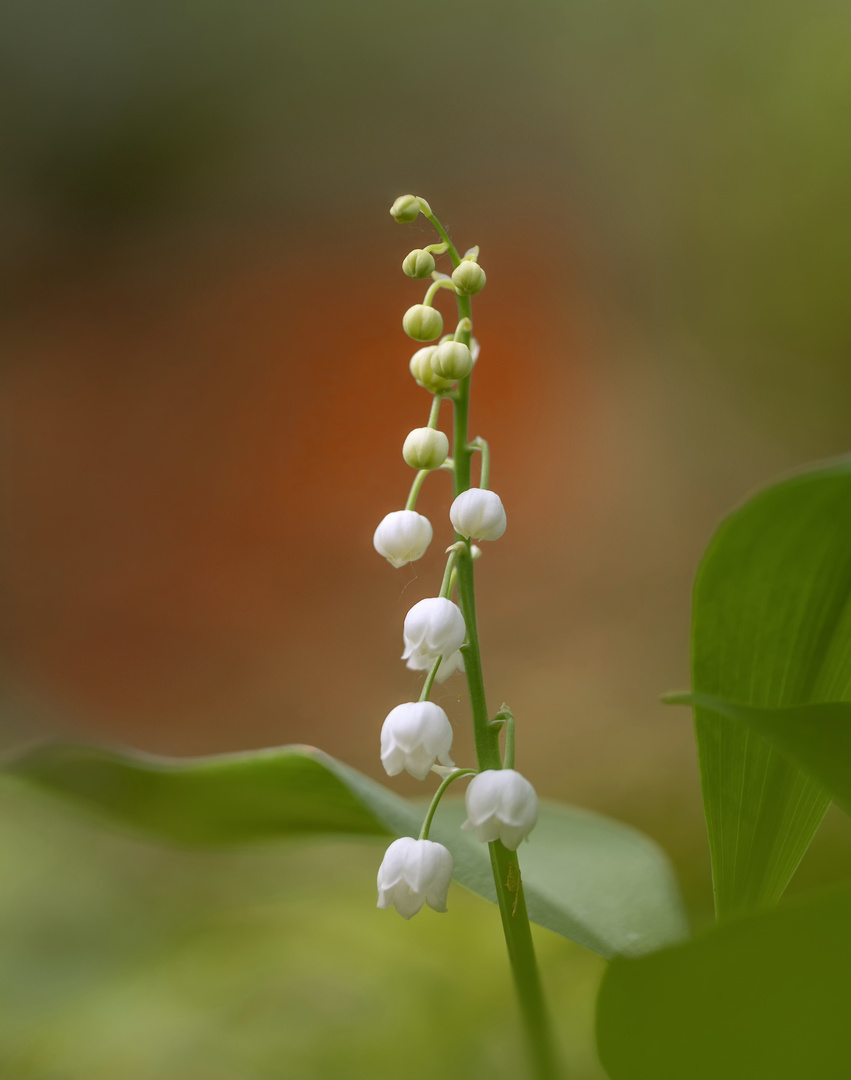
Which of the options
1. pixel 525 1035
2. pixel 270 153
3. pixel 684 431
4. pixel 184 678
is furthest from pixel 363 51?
pixel 525 1035

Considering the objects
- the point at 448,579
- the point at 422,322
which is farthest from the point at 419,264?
the point at 448,579

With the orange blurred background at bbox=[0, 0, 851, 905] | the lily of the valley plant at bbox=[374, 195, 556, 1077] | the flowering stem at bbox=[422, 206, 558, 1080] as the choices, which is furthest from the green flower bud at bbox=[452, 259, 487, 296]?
the orange blurred background at bbox=[0, 0, 851, 905]

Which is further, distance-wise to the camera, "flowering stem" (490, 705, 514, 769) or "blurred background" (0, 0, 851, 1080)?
"blurred background" (0, 0, 851, 1080)

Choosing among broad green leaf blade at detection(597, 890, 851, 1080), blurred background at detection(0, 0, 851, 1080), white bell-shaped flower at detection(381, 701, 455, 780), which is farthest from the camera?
blurred background at detection(0, 0, 851, 1080)

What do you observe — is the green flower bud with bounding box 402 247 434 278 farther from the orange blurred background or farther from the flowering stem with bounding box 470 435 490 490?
the orange blurred background

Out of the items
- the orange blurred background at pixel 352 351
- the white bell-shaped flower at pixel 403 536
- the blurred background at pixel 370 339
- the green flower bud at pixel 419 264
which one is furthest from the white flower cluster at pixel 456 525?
the orange blurred background at pixel 352 351

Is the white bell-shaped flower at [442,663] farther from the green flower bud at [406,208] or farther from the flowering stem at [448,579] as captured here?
the green flower bud at [406,208]

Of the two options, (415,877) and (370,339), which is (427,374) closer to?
(415,877)
